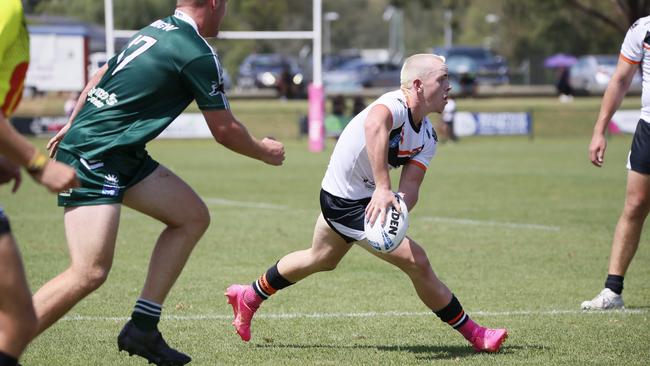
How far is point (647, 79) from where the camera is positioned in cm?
746

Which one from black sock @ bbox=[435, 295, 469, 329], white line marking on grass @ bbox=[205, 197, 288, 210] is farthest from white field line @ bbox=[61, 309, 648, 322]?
white line marking on grass @ bbox=[205, 197, 288, 210]

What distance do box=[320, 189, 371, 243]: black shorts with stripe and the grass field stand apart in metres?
0.75

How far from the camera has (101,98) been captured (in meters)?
5.19

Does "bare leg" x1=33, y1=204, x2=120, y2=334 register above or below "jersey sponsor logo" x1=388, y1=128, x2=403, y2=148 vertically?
below

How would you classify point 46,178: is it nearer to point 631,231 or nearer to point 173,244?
point 173,244

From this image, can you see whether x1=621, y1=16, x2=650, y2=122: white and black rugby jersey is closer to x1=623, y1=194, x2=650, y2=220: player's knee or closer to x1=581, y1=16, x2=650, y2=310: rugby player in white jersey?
x1=581, y1=16, x2=650, y2=310: rugby player in white jersey

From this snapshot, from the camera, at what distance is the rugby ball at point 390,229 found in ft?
18.7

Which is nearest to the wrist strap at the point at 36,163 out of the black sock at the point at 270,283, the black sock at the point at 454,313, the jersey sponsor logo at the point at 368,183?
the jersey sponsor logo at the point at 368,183

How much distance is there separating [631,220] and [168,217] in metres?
3.86

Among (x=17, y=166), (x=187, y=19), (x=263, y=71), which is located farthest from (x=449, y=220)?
(x=263, y=71)

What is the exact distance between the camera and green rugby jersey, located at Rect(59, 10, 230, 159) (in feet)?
16.6

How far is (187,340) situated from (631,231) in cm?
347

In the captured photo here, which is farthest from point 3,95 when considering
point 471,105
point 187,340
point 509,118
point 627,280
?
point 471,105

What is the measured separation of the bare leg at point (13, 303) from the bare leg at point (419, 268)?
7.88ft
